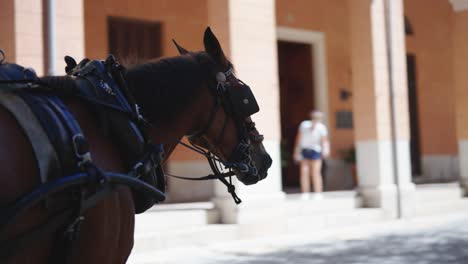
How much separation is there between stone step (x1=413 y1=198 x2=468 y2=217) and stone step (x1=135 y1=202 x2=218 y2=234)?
14.4ft

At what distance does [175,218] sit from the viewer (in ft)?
29.4

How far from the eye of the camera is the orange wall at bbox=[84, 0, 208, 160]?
11.2 m

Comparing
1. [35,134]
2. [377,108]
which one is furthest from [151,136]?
[377,108]

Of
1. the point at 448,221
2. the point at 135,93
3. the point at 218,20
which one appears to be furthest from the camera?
the point at 448,221

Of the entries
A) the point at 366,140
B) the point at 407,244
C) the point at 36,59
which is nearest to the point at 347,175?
the point at 366,140

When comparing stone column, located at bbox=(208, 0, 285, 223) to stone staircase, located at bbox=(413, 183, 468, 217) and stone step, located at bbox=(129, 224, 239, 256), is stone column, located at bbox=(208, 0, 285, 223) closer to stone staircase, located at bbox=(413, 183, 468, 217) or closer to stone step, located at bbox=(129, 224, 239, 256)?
stone step, located at bbox=(129, 224, 239, 256)

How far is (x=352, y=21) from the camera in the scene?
1162cm

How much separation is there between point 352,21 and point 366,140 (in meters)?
2.16

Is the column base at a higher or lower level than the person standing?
lower

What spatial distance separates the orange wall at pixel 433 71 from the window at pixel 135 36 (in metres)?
7.36

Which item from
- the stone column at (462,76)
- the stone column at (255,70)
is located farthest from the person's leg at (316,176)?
the stone column at (462,76)

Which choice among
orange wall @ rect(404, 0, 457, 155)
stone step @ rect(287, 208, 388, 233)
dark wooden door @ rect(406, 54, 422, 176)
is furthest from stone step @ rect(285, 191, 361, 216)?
orange wall @ rect(404, 0, 457, 155)

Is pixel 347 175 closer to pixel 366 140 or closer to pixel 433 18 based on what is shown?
pixel 366 140

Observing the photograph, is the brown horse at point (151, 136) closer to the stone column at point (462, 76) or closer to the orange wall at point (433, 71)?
the stone column at point (462, 76)
